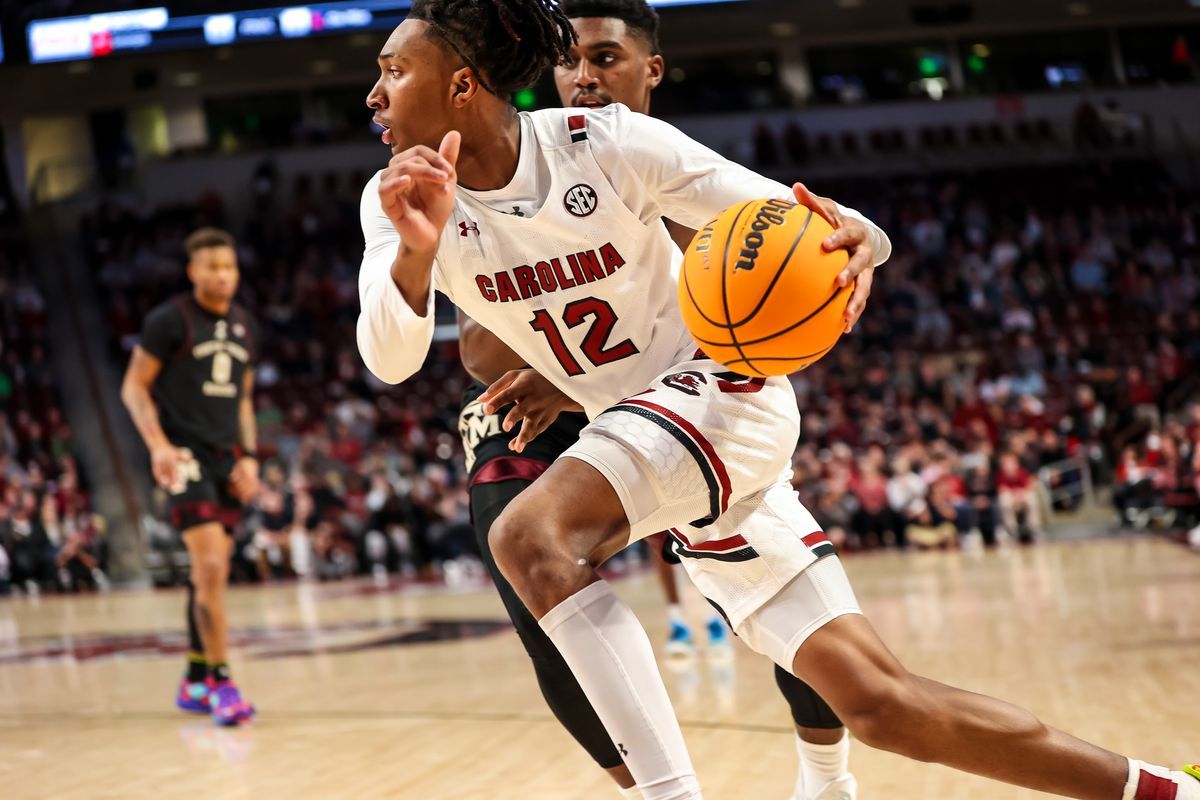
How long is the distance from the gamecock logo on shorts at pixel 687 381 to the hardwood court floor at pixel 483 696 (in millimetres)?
1505

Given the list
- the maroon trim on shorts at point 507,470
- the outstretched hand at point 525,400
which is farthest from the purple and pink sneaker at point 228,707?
the outstretched hand at point 525,400

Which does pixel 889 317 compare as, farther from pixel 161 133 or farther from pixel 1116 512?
pixel 161 133

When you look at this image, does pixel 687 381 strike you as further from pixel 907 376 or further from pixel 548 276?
pixel 907 376

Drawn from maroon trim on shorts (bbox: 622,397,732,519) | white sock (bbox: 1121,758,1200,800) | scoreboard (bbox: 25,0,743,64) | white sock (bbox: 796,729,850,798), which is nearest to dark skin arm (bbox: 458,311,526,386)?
maroon trim on shorts (bbox: 622,397,732,519)

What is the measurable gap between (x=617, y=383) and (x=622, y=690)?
84 centimetres

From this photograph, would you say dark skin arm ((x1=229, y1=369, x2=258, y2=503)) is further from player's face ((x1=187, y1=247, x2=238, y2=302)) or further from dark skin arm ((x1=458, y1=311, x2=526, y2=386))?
dark skin arm ((x1=458, y1=311, x2=526, y2=386))

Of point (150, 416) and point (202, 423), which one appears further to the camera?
point (202, 423)

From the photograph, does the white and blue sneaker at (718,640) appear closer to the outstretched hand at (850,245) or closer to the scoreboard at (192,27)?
the outstretched hand at (850,245)

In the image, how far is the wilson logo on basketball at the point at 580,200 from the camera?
3.03 metres

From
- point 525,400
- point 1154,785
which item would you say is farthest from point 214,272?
point 1154,785

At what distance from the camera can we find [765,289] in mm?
2707

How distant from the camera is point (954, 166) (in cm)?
2327

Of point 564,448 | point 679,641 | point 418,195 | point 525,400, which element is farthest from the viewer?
point 679,641

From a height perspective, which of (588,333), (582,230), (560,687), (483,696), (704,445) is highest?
(582,230)
